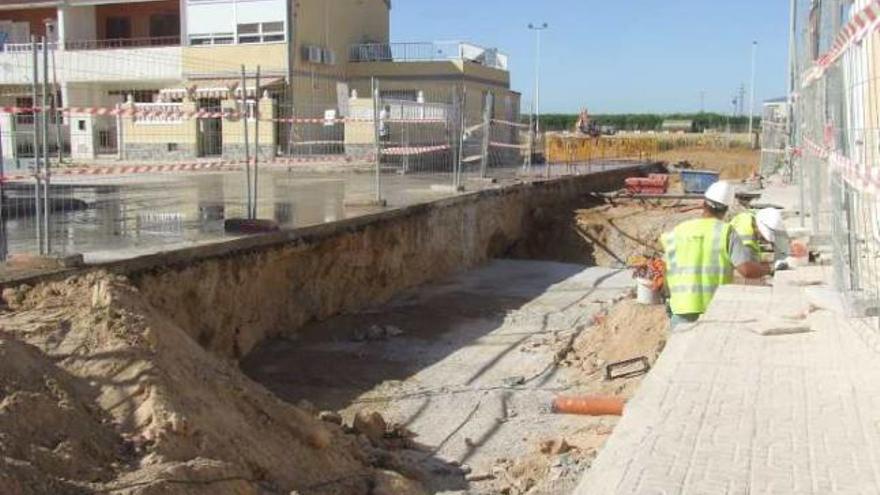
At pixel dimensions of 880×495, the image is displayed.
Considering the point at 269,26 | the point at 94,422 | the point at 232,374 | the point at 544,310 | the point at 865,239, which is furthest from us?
the point at 269,26

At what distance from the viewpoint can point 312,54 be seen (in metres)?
33.2

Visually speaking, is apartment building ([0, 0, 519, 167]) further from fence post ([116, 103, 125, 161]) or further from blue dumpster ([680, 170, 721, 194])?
blue dumpster ([680, 170, 721, 194])

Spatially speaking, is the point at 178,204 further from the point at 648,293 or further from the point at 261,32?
the point at 261,32

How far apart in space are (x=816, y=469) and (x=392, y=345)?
8.12 meters

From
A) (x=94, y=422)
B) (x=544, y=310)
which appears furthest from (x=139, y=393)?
(x=544, y=310)

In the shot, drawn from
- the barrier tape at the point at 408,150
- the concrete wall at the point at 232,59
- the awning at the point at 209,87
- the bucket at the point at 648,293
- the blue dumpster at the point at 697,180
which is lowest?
the bucket at the point at 648,293

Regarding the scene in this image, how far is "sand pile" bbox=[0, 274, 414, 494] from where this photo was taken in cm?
489

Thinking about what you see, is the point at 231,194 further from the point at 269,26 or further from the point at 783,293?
the point at 269,26

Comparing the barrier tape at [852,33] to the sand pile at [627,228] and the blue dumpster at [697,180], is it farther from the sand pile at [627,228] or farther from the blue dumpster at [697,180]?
the blue dumpster at [697,180]

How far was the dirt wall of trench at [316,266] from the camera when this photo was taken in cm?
967

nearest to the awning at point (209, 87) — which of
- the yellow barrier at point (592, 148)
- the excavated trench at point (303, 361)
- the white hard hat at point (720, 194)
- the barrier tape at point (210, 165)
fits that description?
the barrier tape at point (210, 165)

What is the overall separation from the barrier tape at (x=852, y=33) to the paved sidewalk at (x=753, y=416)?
5.60 feet

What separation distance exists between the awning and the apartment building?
52 millimetres

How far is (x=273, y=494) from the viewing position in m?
5.58
